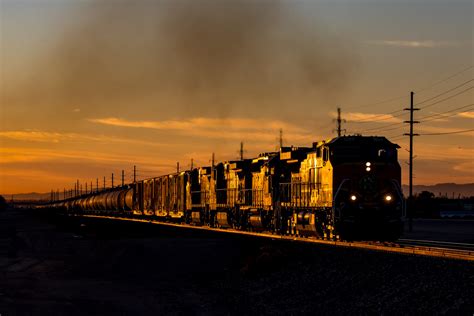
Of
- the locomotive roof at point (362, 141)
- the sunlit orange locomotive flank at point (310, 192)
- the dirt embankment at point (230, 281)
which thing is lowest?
the dirt embankment at point (230, 281)

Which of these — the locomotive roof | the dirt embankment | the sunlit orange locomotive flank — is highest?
the locomotive roof

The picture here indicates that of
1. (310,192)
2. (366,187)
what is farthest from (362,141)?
(310,192)

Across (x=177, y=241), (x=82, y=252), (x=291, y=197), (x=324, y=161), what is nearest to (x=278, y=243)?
(x=291, y=197)

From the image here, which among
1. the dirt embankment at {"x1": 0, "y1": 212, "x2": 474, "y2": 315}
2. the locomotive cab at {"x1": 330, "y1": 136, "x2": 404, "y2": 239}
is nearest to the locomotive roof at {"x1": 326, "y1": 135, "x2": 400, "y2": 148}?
the locomotive cab at {"x1": 330, "y1": 136, "x2": 404, "y2": 239}

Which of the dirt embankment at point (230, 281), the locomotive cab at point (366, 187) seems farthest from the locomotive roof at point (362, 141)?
the dirt embankment at point (230, 281)

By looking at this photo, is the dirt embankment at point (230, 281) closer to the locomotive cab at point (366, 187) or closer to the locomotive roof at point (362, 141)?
the locomotive cab at point (366, 187)

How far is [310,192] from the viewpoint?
109ft

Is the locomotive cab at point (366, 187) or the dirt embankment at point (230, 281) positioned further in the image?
the locomotive cab at point (366, 187)

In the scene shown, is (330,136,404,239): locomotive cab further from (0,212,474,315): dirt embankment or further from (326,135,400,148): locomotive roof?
(0,212,474,315): dirt embankment

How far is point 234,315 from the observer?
2647cm

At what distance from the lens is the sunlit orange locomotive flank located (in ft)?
96.2

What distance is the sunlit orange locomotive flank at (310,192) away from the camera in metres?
29.3

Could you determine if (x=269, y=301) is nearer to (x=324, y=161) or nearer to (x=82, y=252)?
(x=324, y=161)

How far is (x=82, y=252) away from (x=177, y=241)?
24.0ft
